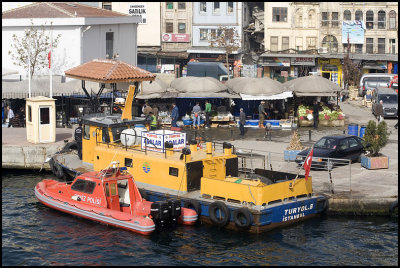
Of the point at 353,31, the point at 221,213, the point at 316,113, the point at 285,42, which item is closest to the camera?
the point at 221,213

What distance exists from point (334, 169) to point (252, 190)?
735 centimetres

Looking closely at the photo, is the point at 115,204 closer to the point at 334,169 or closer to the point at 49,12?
the point at 334,169

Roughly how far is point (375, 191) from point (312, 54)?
1566 inches

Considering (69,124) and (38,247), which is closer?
(38,247)

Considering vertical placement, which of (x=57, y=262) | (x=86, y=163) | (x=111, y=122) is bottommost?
(x=57, y=262)

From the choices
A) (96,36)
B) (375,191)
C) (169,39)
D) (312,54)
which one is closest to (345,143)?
(375,191)

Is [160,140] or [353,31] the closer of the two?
[160,140]

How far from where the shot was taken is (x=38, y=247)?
21703 millimetres

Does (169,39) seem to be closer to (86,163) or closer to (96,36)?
(96,36)

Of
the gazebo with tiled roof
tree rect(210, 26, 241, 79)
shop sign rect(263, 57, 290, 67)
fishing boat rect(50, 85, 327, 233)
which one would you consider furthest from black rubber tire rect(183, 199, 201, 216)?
shop sign rect(263, 57, 290, 67)

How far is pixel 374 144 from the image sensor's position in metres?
28.0

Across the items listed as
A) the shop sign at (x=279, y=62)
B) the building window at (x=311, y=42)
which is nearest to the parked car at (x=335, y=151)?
the shop sign at (x=279, y=62)

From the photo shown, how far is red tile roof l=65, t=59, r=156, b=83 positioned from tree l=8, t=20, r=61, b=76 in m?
11.8

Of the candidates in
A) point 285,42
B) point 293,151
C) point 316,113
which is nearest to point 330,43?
point 285,42
